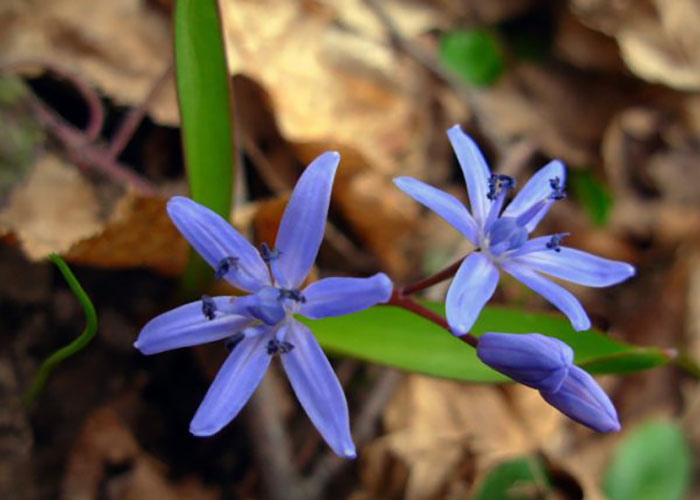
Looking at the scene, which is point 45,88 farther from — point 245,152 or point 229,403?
point 229,403

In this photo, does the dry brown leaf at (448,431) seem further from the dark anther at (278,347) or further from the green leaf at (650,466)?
the dark anther at (278,347)

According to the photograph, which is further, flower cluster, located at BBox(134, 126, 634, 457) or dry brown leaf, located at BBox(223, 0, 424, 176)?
dry brown leaf, located at BBox(223, 0, 424, 176)

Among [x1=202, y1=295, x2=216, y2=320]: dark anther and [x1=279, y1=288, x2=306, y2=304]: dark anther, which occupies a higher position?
[x1=279, y1=288, x2=306, y2=304]: dark anther

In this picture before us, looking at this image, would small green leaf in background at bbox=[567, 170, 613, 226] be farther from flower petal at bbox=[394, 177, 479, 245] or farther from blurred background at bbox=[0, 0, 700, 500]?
flower petal at bbox=[394, 177, 479, 245]

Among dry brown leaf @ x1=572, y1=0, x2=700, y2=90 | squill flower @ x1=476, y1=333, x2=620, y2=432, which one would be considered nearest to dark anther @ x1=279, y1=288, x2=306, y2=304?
squill flower @ x1=476, y1=333, x2=620, y2=432

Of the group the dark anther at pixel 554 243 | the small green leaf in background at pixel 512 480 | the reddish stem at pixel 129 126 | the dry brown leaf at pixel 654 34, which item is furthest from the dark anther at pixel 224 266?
the dry brown leaf at pixel 654 34

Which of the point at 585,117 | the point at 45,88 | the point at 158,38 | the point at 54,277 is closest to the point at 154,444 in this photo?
the point at 54,277
